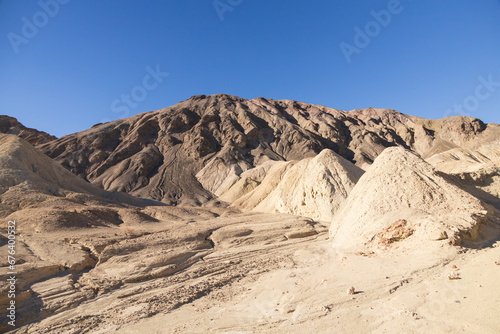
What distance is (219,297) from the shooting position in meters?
6.22

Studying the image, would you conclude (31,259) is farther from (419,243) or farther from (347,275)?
(419,243)

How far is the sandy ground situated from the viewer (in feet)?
14.3

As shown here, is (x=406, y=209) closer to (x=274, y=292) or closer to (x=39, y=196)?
(x=274, y=292)

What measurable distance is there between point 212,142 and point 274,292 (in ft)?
163

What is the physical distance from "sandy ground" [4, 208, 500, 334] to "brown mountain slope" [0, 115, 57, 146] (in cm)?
5948

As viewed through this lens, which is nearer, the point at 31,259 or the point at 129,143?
the point at 31,259

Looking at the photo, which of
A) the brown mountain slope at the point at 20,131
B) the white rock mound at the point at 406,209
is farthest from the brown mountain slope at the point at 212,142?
the white rock mound at the point at 406,209

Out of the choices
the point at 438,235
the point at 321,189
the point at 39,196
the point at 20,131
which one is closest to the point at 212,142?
the point at 39,196

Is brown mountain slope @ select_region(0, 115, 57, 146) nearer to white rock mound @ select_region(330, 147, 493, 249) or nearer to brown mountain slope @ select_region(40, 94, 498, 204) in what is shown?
brown mountain slope @ select_region(40, 94, 498, 204)

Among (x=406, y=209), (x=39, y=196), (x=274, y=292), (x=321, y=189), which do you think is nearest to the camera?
(x=274, y=292)

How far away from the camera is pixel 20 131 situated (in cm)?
5709

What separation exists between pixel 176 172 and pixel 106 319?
4270 centimetres

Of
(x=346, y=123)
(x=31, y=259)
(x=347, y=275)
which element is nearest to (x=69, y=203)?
(x=31, y=259)

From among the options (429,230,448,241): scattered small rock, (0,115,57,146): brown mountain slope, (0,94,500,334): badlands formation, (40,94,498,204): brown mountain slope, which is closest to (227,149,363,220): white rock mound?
(0,94,500,334): badlands formation
